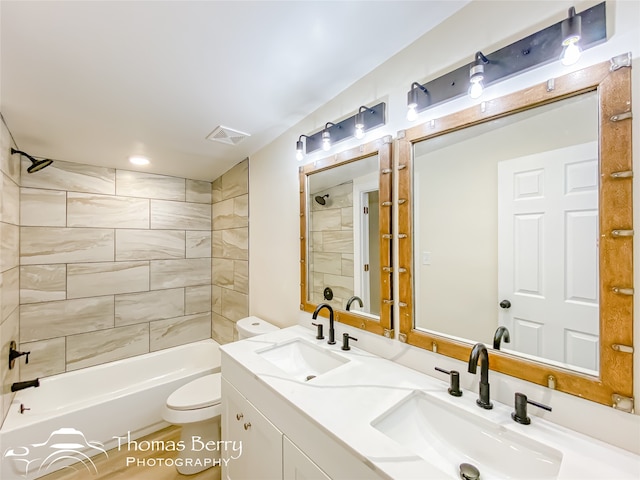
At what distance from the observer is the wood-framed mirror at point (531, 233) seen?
75 cm

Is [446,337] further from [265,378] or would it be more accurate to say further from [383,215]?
[265,378]

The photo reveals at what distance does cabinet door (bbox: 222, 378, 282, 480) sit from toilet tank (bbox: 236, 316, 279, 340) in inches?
19.7

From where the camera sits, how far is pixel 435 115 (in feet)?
3.77

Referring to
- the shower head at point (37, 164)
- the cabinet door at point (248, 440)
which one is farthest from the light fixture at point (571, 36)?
the shower head at point (37, 164)

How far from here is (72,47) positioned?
3.68 feet

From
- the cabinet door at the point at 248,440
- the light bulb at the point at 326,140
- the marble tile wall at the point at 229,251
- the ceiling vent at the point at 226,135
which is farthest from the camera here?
the marble tile wall at the point at 229,251

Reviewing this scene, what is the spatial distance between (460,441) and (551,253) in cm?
69

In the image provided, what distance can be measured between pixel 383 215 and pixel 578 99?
2.48 ft

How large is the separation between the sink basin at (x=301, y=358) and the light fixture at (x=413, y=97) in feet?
3.93

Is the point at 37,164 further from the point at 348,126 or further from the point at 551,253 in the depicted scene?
the point at 551,253

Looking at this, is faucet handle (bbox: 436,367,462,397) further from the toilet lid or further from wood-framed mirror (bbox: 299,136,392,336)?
the toilet lid

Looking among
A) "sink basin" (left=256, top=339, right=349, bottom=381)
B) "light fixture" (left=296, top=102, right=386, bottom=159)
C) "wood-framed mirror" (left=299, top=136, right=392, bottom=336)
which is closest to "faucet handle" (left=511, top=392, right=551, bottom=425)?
"wood-framed mirror" (left=299, top=136, right=392, bottom=336)

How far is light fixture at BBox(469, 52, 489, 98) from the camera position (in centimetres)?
93

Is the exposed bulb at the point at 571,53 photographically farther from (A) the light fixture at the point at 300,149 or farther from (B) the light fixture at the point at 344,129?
(A) the light fixture at the point at 300,149
